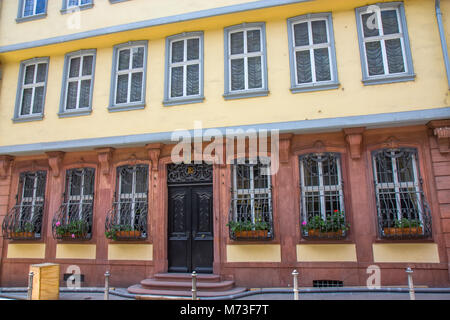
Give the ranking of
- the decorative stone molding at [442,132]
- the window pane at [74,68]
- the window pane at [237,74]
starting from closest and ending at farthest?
the decorative stone molding at [442,132] → the window pane at [237,74] → the window pane at [74,68]

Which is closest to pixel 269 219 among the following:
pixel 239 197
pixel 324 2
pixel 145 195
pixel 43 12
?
pixel 239 197

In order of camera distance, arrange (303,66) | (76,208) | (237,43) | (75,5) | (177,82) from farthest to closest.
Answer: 1. (75,5)
2. (76,208)
3. (177,82)
4. (237,43)
5. (303,66)

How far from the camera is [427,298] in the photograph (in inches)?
277

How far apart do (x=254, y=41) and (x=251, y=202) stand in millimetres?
4373

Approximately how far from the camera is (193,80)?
9.75 metres

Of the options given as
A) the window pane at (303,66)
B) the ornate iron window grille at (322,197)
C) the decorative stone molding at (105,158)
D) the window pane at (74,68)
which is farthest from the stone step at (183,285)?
the window pane at (74,68)

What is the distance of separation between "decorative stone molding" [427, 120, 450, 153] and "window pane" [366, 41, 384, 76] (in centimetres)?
176

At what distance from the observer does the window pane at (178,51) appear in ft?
32.8

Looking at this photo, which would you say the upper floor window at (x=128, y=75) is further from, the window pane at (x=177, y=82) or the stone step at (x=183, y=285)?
the stone step at (x=183, y=285)

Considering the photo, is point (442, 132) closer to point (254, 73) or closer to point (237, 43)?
point (254, 73)

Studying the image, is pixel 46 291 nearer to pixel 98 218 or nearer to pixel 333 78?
pixel 98 218

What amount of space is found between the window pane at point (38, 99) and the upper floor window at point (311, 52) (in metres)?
7.73

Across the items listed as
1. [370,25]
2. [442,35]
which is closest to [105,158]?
[370,25]

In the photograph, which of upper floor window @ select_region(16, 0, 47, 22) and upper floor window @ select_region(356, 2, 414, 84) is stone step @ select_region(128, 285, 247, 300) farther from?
upper floor window @ select_region(16, 0, 47, 22)
